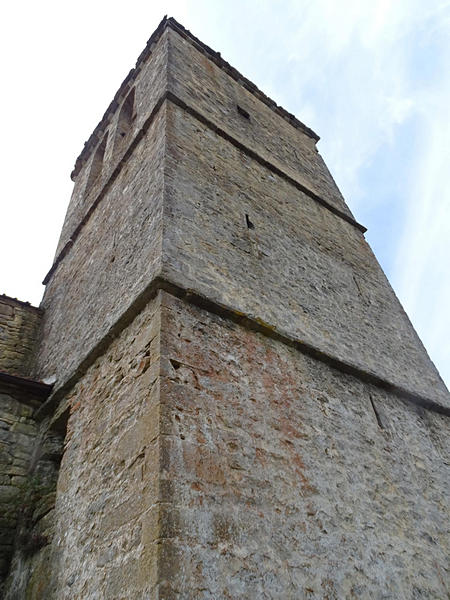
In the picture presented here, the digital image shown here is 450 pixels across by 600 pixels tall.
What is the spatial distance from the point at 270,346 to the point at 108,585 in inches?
89.9

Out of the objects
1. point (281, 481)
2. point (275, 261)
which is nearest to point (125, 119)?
point (275, 261)

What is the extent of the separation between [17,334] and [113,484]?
14.8 ft

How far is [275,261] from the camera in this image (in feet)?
18.4

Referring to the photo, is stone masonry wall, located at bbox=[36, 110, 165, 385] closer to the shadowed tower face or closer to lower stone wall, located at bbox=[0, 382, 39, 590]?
the shadowed tower face

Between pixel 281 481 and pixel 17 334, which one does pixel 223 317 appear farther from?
pixel 17 334

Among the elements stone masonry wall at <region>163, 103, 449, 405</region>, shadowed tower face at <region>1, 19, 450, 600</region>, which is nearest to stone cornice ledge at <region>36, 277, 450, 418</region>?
shadowed tower face at <region>1, 19, 450, 600</region>

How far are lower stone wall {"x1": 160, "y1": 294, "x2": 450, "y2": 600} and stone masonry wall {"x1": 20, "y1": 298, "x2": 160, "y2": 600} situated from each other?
0.49 ft

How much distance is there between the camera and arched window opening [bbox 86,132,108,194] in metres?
9.58

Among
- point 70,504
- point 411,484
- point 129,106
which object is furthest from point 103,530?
point 129,106

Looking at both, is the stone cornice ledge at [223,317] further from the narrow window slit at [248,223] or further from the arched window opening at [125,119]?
the arched window opening at [125,119]

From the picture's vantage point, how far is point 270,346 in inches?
170

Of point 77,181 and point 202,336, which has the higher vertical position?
point 77,181

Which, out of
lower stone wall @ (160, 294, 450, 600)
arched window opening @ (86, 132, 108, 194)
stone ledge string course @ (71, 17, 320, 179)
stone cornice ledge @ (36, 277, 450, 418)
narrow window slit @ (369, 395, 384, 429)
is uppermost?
stone ledge string course @ (71, 17, 320, 179)

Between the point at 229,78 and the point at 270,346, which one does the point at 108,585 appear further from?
the point at 229,78
